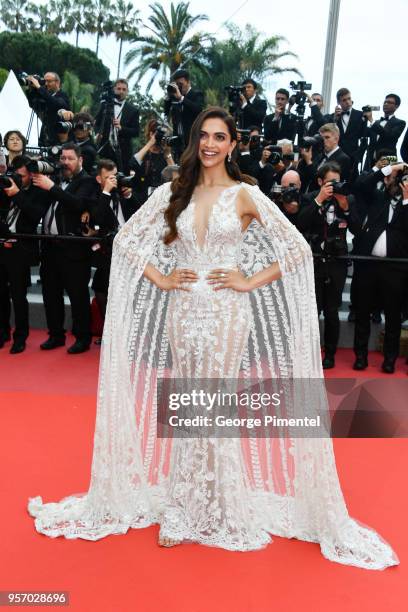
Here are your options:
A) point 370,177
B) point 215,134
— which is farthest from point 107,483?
point 370,177

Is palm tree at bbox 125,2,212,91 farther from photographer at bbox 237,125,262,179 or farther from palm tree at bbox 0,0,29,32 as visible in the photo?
photographer at bbox 237,125,262,179

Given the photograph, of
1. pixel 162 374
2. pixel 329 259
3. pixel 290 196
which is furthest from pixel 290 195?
pixel 162 374

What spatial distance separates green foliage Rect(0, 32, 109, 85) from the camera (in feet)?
109

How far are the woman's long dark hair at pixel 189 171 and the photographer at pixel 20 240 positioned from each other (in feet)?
9.88

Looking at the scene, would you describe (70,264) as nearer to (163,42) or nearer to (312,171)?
(312,171)

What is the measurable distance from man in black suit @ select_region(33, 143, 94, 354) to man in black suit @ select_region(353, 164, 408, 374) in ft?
7.46

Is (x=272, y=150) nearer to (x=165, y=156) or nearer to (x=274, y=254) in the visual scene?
(x=165, y=156)

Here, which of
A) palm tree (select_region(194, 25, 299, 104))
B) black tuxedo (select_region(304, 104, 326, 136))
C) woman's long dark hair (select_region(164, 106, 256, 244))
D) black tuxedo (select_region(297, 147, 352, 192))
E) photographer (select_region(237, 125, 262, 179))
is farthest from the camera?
palm tree (select_region(194, 25, 299, 104))

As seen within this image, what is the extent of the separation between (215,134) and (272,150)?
3.53 m

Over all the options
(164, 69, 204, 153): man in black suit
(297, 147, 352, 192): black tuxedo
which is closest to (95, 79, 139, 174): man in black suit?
(164, 69, 204, 153): man in black suit

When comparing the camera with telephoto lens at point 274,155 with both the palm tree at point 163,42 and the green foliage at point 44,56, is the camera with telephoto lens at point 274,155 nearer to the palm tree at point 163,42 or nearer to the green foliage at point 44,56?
the palm tree at point 163,42

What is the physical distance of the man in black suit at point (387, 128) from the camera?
23.2 ft

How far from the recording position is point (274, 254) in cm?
293

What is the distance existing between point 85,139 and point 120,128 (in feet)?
1.83
